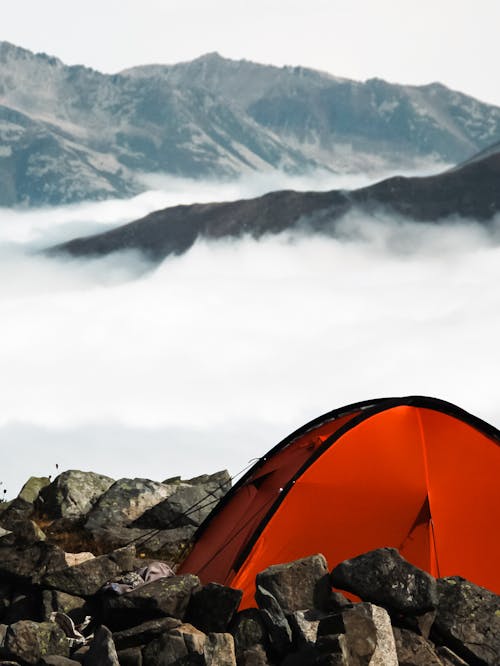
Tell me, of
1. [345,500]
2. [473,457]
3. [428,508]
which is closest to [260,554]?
[345,500]

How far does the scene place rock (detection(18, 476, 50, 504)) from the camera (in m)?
22.8

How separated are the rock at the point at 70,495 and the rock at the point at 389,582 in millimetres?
9689

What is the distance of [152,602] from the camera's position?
42.0ft

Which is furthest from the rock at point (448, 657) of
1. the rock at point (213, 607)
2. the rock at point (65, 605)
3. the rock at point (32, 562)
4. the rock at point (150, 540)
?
the rock at point (150, 540)

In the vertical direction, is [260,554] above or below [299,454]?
below

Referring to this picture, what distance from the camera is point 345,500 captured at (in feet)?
49.8

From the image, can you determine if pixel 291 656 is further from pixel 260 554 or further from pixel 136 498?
pixel 136 498

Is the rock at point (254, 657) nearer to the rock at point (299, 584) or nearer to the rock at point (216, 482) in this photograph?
the rock at point (299, 584)

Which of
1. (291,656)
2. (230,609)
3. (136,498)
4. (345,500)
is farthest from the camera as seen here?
(136,498)

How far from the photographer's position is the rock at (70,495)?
2169 cm

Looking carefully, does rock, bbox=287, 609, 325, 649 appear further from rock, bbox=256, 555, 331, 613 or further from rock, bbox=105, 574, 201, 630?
rock, bbox=105, 574, 201, 630

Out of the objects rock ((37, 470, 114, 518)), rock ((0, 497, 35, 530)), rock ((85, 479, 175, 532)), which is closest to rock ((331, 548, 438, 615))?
rock ((85, 479, 175, 532))

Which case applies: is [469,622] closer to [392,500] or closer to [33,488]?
[392,500]

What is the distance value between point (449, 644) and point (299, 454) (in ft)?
13.5
